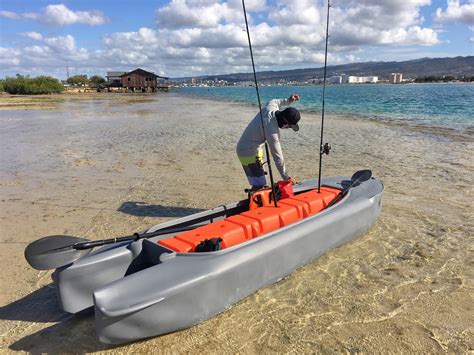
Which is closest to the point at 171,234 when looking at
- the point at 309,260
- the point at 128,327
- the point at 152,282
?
the point at 152,282

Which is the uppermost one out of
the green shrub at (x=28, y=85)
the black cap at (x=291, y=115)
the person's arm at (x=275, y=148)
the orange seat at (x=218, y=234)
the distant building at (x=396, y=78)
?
the distant building at (x=396, y=78)

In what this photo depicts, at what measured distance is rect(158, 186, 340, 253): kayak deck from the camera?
12.3 ft

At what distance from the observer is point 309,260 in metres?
4.31

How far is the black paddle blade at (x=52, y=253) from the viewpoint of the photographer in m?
3.34

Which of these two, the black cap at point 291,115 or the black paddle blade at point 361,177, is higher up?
the black cap at point 291,115

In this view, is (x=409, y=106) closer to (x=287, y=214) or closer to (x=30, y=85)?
(x=287, y=214)

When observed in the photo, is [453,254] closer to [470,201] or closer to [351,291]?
[351,291]

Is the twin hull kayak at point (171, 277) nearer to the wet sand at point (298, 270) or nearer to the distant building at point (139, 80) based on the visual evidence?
the wet sand at point (298, 270)

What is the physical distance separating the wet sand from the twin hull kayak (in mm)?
212

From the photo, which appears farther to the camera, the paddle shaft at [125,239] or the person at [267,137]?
the person at [267,137]

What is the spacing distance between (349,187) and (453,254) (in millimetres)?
1547

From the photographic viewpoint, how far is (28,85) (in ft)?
161

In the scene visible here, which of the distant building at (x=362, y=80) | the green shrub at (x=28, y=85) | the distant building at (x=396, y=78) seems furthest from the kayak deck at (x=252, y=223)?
the distant building at (x=362, y=80)

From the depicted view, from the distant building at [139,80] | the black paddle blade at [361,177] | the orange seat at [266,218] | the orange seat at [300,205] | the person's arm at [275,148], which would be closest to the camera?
the orange seat at [266,218]
